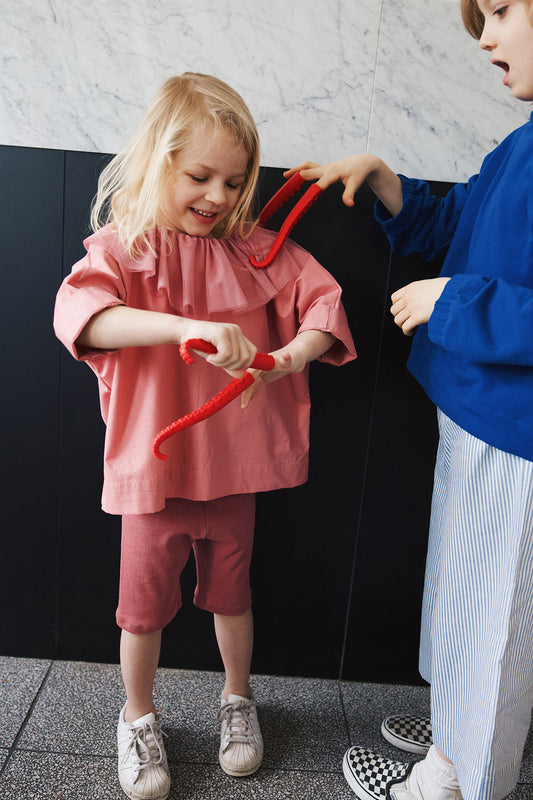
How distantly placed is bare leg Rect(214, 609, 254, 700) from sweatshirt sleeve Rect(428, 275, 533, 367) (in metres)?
0.65

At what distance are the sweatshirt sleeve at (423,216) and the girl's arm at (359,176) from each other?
2 centimetres

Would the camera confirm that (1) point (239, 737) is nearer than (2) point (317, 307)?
No

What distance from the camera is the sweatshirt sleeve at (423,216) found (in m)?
1.10

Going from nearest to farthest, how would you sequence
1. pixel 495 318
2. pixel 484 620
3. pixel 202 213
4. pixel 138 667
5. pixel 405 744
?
pixel 495 318
pixel 484 620
pixel 202 213
pixel 138 667
pixel 405 744

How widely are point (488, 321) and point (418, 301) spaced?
13 centimetres

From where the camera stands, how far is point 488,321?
2.64 feet

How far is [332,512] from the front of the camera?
1.33 metres

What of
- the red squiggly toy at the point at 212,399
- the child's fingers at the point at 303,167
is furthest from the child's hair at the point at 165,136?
the red squiggly toy at the point at 212,399

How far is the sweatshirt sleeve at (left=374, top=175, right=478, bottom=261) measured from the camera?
43.5 inches

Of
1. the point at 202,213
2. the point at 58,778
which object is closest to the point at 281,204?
the point at 202,213

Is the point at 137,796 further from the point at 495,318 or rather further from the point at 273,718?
the point at 495,318

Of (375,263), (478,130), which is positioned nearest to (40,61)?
(375,263)

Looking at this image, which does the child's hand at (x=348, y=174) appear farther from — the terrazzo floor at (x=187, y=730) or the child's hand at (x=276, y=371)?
the terrazzo floor at (x=187, y=730)

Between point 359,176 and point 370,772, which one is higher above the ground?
point 359,176
